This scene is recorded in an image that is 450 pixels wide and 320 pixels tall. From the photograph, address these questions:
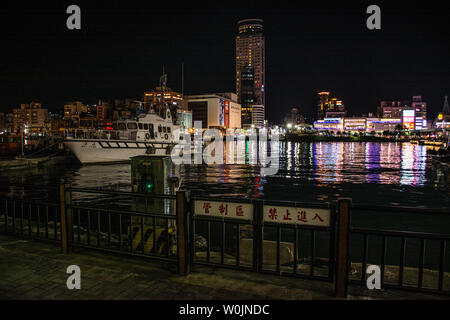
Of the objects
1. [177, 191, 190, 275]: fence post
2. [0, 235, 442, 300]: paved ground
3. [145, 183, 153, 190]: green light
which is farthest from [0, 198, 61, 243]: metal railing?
[177, 191, 190, 275]: fence post

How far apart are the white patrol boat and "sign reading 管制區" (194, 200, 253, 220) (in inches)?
1249

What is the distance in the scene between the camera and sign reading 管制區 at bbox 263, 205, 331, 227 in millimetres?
4398

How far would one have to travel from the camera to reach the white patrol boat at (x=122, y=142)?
1361 inches

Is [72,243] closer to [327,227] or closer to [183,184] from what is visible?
[327,227]

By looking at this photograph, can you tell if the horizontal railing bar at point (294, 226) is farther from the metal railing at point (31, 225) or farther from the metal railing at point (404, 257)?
the metal railing at point (31, 225)

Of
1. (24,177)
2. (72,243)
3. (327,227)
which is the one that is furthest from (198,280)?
(24,177)

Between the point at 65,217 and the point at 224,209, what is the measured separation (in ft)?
10.9

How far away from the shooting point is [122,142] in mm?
35375

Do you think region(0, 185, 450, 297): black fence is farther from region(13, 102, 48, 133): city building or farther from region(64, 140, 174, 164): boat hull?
region(13, 102, 48, 133): city building

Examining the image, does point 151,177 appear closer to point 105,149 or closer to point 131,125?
point 105,149

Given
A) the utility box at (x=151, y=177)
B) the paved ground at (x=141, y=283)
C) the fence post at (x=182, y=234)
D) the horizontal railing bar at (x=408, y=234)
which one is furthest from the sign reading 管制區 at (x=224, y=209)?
the utility box at (x=151, y=177)

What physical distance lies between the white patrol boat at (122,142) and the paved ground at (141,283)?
100ft

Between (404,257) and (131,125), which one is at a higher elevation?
(131,125)

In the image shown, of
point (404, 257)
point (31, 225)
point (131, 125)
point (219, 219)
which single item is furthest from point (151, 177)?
point (131, 125)
